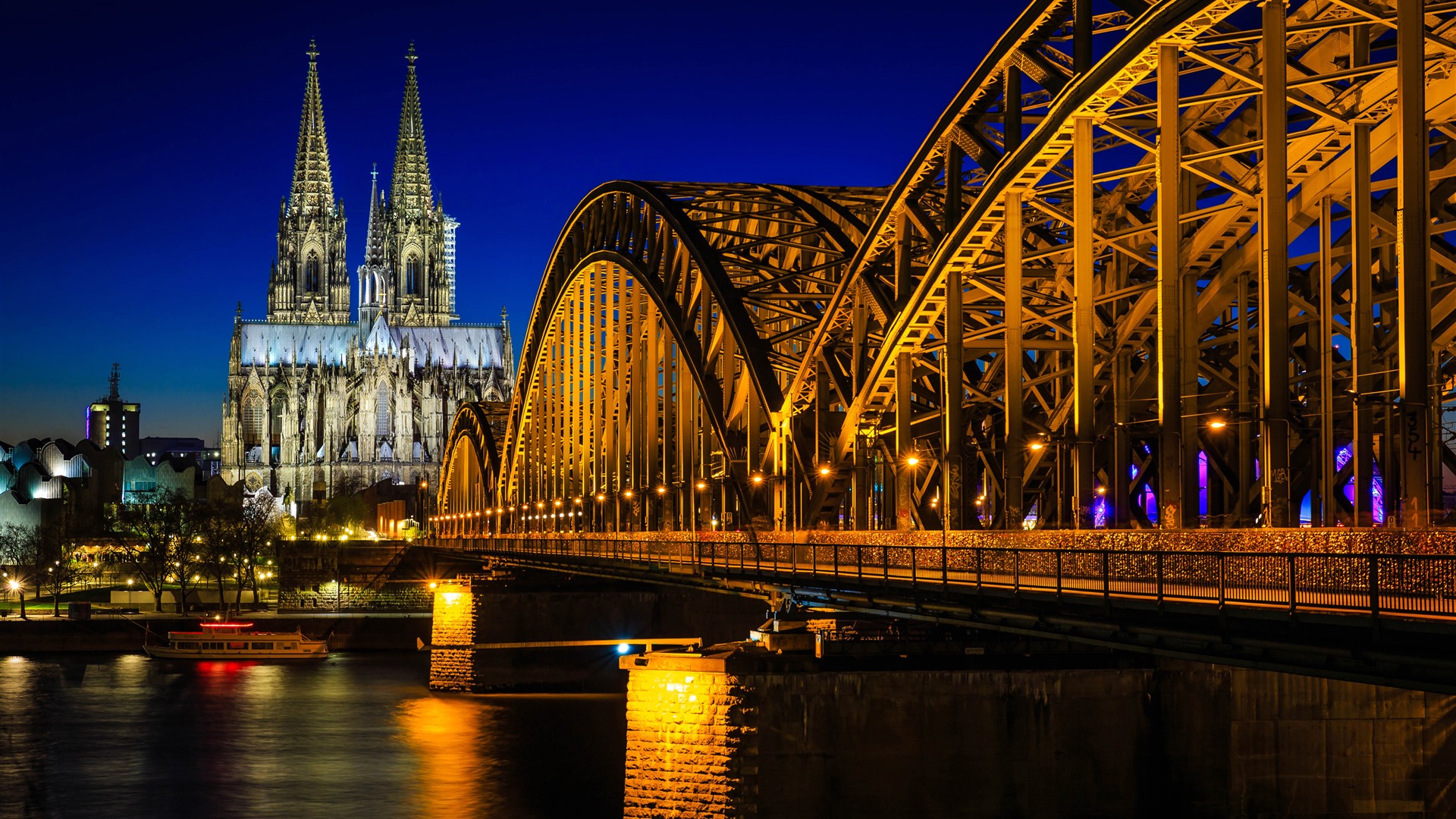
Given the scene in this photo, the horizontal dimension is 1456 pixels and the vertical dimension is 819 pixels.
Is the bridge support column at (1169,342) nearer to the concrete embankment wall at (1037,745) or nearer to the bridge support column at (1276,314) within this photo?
the bridge support column at (1276,314)

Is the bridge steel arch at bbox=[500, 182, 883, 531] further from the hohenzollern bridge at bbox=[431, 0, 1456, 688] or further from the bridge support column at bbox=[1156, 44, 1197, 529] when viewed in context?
the bridge support column at bbox=[1156, 44, 1197, 529]

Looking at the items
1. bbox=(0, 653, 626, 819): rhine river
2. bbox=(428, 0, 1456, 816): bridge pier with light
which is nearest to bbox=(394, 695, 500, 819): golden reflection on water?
bbox=(0, 653, 626, 819): rhine river

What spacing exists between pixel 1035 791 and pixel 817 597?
6042 millimetres

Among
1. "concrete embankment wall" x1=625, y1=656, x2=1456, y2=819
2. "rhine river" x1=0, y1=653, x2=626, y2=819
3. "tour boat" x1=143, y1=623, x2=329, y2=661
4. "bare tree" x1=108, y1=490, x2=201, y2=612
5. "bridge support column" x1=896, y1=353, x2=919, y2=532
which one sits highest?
"bridge support column" x1=896, y1=353, x2=919, y2=532

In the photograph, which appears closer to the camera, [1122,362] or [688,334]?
[1122,362]

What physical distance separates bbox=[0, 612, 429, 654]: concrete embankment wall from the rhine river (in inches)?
614

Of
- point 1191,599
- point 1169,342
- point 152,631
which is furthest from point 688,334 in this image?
point 152,631

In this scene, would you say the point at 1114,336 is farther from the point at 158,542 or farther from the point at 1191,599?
the point at 158,542

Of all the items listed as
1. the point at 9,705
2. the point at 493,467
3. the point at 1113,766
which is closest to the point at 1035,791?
the point at 1113,766

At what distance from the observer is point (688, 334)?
209 feet

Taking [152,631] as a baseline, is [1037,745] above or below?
above

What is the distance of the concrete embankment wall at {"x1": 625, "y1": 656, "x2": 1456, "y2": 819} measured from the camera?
34.3 m

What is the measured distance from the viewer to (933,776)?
113ft

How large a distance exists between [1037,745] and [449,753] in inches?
1280
